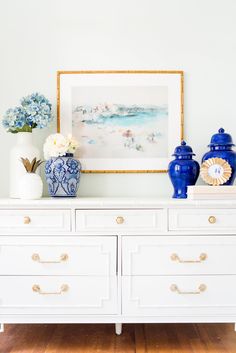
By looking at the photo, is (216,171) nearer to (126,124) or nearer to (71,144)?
(126,124)

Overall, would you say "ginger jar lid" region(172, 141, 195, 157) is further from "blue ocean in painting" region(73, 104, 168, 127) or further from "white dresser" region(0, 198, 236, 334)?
"white dresser" region(0, 198, 236, 334)

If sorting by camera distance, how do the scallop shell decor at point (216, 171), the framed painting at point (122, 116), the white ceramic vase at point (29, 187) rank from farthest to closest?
1. the framed painting at point (122, 116)
2. the scallop shell decor at point (216, 171)
3. the white ceramic vase at point (29, 187)

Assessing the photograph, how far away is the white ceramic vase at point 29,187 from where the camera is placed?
83.0 inches

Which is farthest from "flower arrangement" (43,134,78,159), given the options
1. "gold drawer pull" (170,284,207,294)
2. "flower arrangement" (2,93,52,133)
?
"gold drawer pull" (170,284,207,294)

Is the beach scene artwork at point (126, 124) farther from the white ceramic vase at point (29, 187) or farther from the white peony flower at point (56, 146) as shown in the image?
the white ceramic vase at point (29, 187)

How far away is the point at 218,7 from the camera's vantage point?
246 centimetres

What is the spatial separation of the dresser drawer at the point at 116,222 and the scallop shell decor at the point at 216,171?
0.45 meters

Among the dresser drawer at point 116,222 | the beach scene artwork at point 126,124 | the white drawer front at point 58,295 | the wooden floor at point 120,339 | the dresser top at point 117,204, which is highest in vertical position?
the beach scene artwork at point 126,124

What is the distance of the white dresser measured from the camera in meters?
1.98

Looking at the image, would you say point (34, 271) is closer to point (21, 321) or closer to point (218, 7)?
point (21, 321)

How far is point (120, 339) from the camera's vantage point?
2117 millimetres

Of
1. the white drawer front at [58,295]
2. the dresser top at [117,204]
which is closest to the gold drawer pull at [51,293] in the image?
the white drawer front at [58,295]

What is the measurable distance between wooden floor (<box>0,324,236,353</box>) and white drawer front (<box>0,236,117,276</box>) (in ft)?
1.37

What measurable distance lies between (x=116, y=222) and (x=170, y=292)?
467 mm
